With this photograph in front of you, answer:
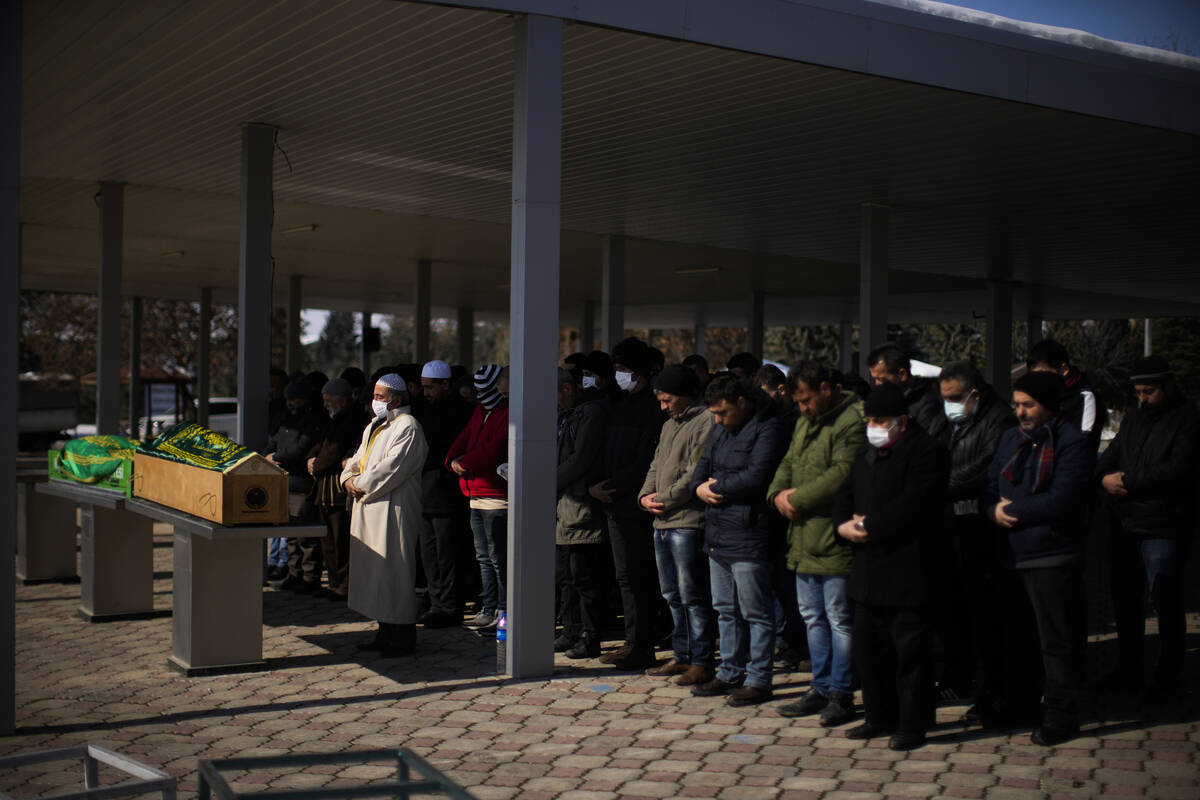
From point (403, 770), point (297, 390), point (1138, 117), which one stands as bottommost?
point (403, 770)

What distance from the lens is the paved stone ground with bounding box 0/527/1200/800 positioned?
5.14 metres

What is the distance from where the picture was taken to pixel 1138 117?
8898 millimetres

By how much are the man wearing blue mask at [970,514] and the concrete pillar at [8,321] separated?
4655mm

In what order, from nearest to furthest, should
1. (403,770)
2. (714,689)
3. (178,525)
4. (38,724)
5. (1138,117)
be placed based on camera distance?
(403,770)
(38,724)
(714,689)
(178,525)
(1138,117)

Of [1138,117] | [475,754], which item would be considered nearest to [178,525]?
[475,754]

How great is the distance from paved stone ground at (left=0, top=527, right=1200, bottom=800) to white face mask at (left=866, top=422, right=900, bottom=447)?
1460 mm

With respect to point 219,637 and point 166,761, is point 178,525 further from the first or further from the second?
point 166,761

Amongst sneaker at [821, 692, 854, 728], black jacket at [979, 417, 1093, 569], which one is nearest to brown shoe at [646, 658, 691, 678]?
sneaker at [821, 692, 854, 728]

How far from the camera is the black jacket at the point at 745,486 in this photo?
20.7 ft

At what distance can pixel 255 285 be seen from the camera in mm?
9836

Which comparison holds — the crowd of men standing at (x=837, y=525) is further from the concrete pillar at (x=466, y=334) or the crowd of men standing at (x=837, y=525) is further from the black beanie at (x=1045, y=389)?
the concrete pillar at (x=466, y=334)

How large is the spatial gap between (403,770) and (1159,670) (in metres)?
4.65

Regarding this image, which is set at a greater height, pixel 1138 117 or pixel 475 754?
pixel 1138 117

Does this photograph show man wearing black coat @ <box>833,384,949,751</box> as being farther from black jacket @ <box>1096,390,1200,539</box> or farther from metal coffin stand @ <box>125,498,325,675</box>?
metal coffin stand @ <box>125,498,325,675</box>
